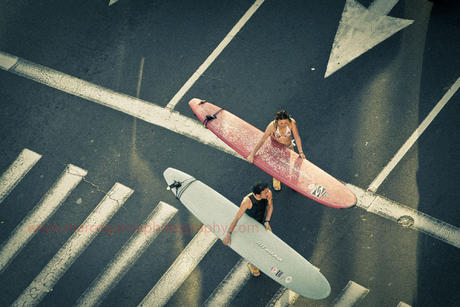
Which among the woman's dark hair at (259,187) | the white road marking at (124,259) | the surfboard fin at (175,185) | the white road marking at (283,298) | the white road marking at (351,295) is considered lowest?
the white road marking at (124,259)

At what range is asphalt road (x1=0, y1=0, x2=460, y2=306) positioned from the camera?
6418 millimetres

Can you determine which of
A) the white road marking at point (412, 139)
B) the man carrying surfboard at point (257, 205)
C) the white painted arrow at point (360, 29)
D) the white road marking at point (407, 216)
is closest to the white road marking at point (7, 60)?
the man carrying surfboard at point (257, 205)

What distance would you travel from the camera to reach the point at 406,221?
255 inches

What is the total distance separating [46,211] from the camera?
277 inches

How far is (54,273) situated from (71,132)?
2900 mm

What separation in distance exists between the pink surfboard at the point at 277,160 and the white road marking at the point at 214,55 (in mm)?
654

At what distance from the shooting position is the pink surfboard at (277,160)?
634cm

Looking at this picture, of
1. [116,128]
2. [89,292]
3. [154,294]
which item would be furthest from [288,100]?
[89,292]

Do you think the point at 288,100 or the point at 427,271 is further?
the point at 288,100

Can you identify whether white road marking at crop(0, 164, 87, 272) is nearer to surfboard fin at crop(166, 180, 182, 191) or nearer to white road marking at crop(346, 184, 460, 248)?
surfboard fin at crop(166, 180, 182, 191)

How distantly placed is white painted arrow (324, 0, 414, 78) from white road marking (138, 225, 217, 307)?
4.27m

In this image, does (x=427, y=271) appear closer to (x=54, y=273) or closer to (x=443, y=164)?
(x=443, y=164)

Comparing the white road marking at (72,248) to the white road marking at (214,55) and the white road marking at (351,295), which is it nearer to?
the white road marking at (214,55)

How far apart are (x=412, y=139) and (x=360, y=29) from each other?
8.99 feet
